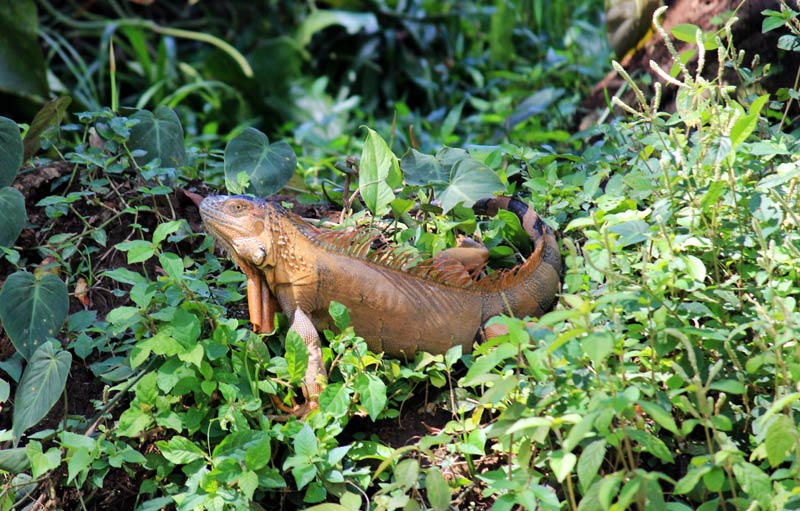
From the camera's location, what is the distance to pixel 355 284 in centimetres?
358

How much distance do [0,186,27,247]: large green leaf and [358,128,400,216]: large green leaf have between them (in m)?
1.32

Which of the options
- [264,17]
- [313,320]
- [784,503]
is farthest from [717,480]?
[264,17]

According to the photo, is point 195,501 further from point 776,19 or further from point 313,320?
point 776,19

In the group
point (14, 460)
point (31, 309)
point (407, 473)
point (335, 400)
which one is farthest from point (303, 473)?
point (31, 309)

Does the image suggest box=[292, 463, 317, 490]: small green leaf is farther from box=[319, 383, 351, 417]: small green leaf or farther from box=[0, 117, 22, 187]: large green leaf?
box=[0, 117, 22, 187]: large green leaf

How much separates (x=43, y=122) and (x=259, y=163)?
1.12m

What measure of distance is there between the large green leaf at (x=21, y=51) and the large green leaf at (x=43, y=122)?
7.14 feet

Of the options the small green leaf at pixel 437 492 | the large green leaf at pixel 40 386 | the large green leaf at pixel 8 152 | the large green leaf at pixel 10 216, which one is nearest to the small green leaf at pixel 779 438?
the small green leaf at pixel 437 492

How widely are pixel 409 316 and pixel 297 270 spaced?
0.44 meters

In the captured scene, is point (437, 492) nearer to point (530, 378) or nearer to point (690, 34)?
A: point (530, 378)

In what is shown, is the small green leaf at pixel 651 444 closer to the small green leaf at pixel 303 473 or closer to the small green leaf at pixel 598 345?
the small green leaf at pixel 598 345

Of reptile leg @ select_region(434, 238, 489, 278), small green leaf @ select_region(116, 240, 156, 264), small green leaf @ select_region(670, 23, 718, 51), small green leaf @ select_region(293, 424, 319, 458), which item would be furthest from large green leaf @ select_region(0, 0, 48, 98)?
small green leaf @ select_region(670, 23, 718, 51)

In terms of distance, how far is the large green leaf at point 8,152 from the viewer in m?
3.96

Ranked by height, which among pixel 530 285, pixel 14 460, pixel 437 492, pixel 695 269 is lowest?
pixel 14 460
